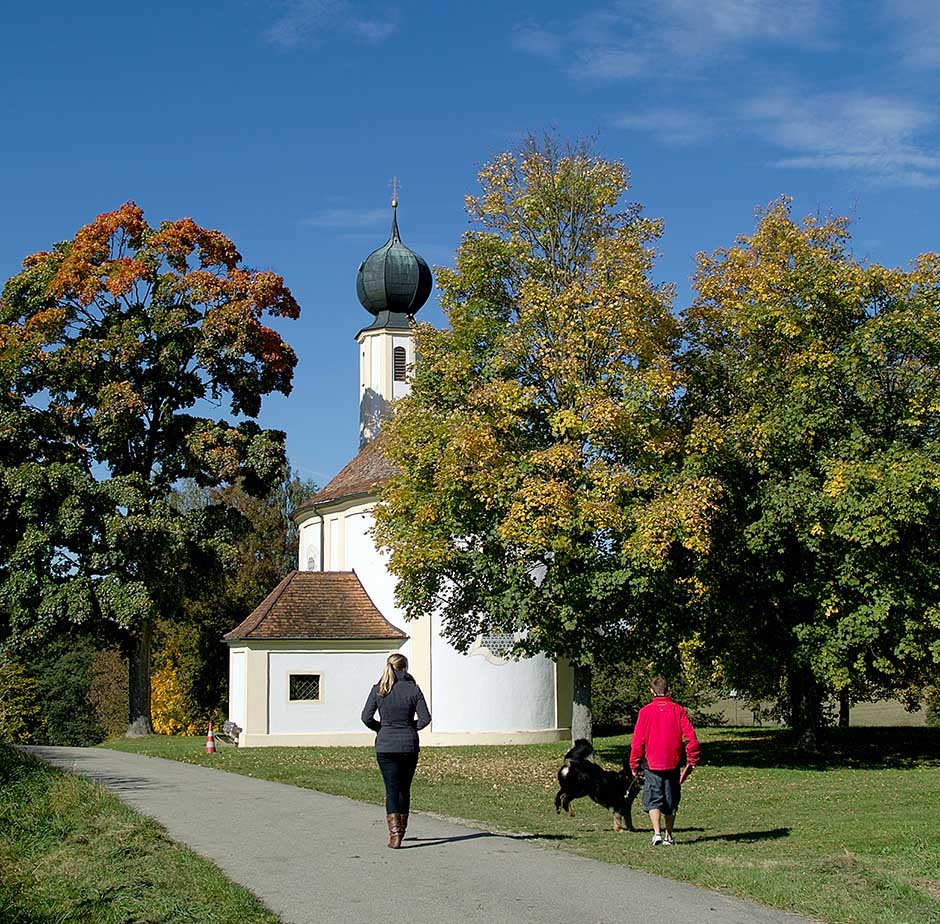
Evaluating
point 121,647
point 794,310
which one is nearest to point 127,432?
point 121,647

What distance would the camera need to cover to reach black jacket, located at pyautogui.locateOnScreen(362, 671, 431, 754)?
10461mm

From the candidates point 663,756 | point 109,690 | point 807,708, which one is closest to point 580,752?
point 663,756

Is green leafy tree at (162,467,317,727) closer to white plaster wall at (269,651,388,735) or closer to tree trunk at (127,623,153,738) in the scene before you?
tree trunk at (127,623,153,738)

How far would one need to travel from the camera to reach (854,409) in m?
23.2

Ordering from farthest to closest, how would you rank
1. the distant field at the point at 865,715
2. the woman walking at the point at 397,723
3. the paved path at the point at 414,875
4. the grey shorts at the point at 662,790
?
1. the distant field at the point at 865,715
2. the grey shorts at the point at 662,790
3. the woman walking at the point at 397,723
4. the paved path at the point at 414,875

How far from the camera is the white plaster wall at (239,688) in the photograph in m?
31.5

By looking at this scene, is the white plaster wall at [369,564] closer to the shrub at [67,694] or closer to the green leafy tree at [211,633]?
the green leafy tree at [211,633]

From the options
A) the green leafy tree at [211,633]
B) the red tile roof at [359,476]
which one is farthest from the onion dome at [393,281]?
the green leafy tree at [211,633]

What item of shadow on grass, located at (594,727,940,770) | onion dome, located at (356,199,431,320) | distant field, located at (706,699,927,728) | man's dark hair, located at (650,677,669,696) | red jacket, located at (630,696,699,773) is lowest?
distant field, located at (706,699,927,728)

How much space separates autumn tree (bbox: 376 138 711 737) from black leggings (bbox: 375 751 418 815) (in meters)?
9.96

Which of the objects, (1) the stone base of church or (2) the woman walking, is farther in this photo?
(1) the stone base of church

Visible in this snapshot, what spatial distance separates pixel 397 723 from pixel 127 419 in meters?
21.5

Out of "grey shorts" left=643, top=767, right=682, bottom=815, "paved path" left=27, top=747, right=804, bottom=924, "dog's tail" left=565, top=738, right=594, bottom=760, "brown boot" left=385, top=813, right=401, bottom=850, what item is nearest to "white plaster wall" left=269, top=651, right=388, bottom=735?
"paved path" left=27, top=747, right=804, bottom=924

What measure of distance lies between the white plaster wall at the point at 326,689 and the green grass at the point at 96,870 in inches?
752
